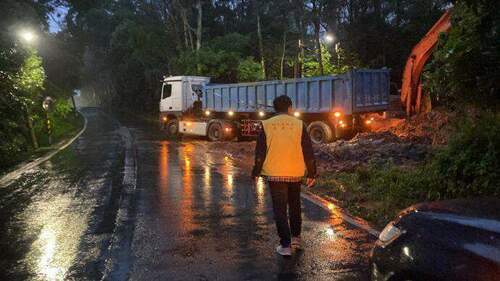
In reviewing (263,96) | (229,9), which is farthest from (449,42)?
(229,9)

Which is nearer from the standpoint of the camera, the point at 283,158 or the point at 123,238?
the point at 283,158

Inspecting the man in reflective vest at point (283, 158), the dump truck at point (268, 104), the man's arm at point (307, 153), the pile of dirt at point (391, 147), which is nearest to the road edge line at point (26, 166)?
the dump truck at point (268, 104)

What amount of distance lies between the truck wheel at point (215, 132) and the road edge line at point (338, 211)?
13323 millimetres

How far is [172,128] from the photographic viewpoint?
2731 centimetres

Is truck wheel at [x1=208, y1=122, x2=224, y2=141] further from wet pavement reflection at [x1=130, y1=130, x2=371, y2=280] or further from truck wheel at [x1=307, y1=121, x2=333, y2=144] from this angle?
wet pavement reflection at [x1=130, y1=130, x2=371, y2=280]

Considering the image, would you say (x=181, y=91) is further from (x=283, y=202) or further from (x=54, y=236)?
(x=283, y=202)

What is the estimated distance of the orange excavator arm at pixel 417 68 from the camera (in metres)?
15.6

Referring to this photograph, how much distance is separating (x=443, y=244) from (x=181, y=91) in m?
23.1

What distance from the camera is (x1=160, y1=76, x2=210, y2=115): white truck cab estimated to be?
2581 centimetres

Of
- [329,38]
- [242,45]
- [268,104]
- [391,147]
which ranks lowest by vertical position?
[391,147]

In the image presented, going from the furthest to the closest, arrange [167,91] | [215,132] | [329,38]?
[329,38], [167,91], [215,132]

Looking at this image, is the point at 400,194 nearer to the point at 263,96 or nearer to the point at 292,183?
the point at 292,183

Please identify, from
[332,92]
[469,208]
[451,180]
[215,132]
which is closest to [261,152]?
[469,208]

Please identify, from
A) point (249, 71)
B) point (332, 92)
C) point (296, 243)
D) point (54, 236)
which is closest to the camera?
point (296, 243)
